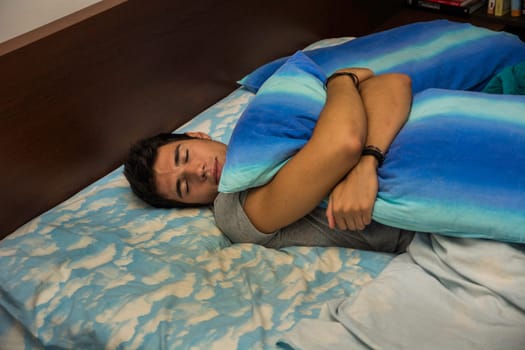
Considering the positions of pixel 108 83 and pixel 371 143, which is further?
pixel 108 83

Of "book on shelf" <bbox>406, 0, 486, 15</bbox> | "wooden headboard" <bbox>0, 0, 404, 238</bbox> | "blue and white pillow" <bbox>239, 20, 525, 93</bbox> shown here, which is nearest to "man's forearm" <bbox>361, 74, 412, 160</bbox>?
"blue and white pillow" <bbox>239, 20, 525, 93</bbox>

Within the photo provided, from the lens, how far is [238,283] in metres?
1.06

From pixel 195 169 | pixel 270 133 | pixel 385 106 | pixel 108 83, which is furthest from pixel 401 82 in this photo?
pixel 108 83

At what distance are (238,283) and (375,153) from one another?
1.19 ft

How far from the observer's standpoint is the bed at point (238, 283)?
2.89 ft

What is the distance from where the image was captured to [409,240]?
1.08 m

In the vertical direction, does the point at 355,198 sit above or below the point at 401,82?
below

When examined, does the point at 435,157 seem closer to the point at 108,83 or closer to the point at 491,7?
the point at 108,83

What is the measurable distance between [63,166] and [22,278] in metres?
0.32

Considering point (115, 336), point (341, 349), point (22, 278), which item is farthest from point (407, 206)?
point (22, 278)

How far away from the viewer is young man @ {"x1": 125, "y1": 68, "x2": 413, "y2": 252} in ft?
3.26

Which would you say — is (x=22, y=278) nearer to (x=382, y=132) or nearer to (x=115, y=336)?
(x=115, y=336)

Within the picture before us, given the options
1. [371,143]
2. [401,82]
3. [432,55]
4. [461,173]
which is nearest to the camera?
[461,173]

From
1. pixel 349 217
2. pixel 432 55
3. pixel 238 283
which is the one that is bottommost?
pixel 238 283
